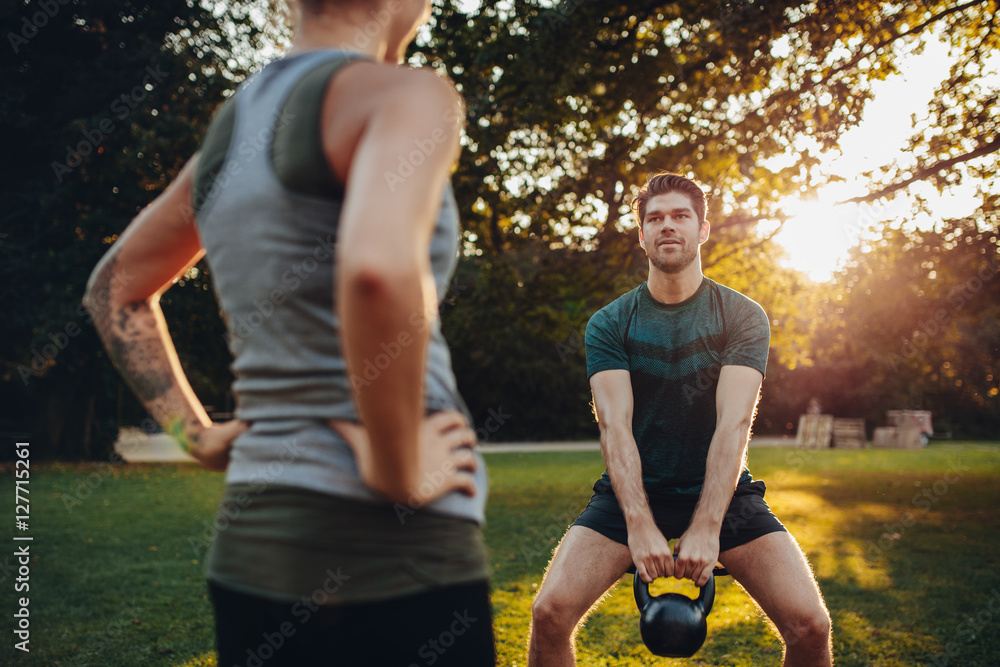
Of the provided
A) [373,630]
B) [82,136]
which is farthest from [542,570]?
[82,136]

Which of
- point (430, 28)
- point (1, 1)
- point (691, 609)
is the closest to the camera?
point (691, 609)

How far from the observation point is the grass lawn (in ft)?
18.5

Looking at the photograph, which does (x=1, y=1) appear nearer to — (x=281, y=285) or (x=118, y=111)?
(x=118, y=111)

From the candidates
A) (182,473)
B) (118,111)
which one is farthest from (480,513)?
(118,111)

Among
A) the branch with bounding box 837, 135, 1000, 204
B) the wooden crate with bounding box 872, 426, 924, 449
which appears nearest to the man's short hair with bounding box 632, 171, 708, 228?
the branch with bounding box 837, 135, 1000, 204

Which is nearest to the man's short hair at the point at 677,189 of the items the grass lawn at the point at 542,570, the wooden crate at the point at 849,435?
the grass lawn at the point at 542,570

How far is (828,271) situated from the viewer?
13.6 metres

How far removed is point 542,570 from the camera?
8.48m

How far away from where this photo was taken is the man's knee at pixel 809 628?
292 centimetres

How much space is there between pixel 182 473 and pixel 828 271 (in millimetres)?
16612

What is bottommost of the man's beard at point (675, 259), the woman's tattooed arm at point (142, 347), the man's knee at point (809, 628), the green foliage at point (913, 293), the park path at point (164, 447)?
the park path at point (164, 447)

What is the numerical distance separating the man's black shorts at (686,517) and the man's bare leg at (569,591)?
7 centimetres

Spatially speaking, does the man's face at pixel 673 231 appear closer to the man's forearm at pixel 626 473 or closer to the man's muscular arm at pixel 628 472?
the man's muscular arm at pixel 628 472

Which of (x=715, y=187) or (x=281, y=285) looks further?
(x=715, y=187)
